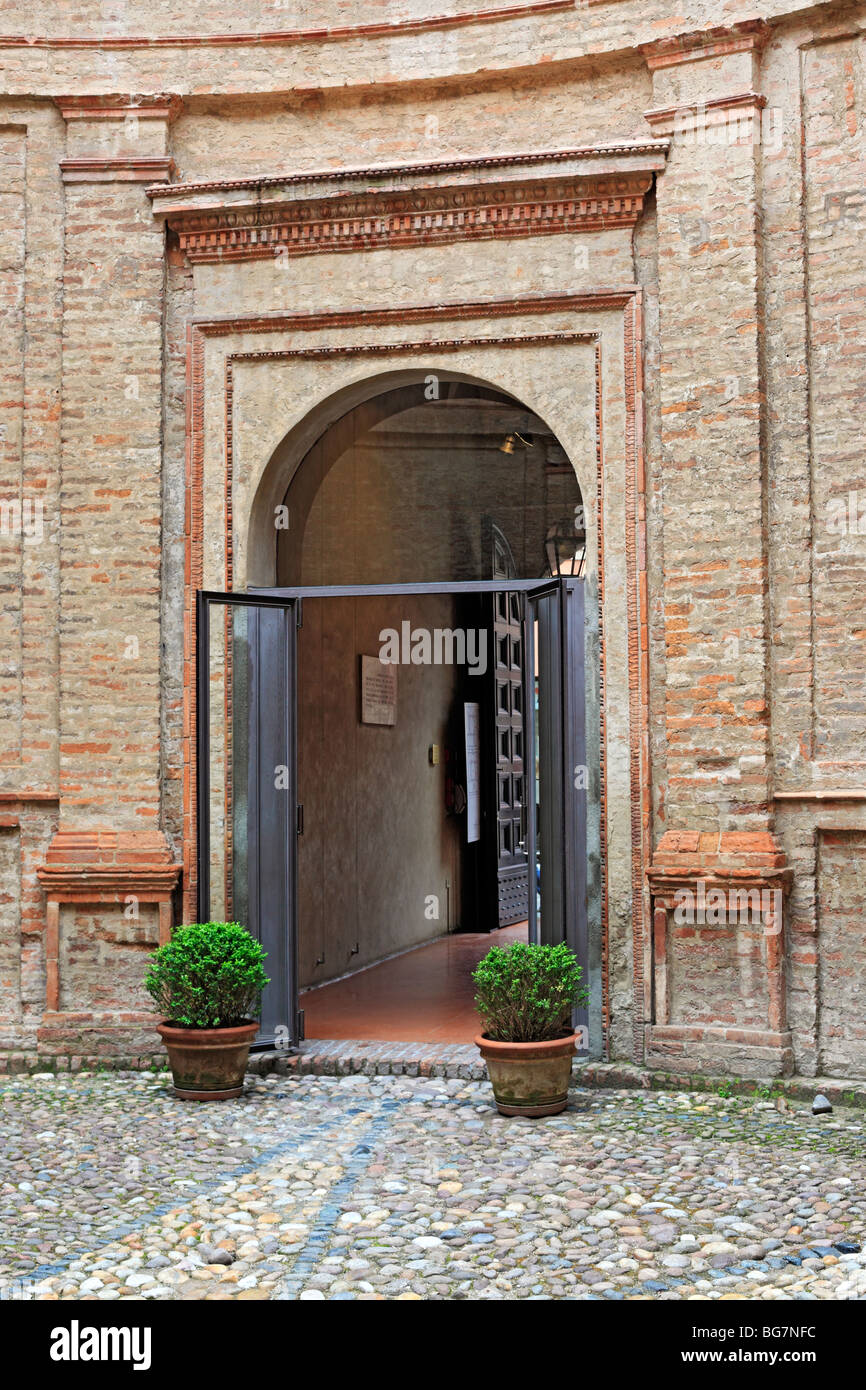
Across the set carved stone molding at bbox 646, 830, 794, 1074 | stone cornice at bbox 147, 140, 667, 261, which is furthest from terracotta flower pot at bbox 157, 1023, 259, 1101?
stone cornice at bbox 147, 140, 667, 261

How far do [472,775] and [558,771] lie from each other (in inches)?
250

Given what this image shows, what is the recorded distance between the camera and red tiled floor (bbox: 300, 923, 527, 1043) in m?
8.34

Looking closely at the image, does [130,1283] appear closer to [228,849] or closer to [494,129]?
[228,849]

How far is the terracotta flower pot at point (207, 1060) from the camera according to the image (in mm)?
7086

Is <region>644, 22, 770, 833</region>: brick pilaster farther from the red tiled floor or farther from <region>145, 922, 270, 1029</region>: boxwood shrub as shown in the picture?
<region>145, 922, 270, 1029</region>: boxwood shrub

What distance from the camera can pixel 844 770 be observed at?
23.4ft

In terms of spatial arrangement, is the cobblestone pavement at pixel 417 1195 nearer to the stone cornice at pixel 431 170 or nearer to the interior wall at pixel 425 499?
the interior wall at pixel 425 499

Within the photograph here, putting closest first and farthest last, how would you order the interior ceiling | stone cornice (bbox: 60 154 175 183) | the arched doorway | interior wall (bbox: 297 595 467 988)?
the arched doorway, stone cornice (bbox: 60 154 175 183), interior wall (bbox: 297 595 467 988), the interior ceiling

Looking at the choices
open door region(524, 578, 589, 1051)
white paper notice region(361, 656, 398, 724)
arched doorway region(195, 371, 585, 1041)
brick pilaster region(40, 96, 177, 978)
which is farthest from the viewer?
white paper notice region(361, 656, 398, 724)

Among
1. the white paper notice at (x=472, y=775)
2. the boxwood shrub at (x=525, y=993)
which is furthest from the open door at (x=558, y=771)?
the white paper notice at (x=472, y=775)

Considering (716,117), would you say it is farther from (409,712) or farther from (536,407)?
(409,712)

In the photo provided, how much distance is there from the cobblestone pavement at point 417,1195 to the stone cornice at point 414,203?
16.0 feet

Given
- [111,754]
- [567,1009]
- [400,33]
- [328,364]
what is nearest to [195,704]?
[111,754]

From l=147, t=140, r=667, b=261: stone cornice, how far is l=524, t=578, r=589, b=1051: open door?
2143mm
